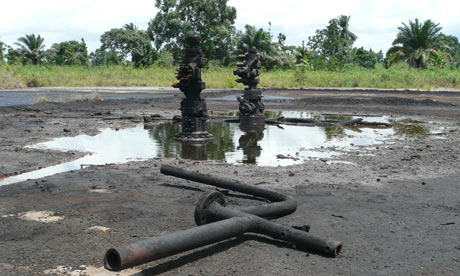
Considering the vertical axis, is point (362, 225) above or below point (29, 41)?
below

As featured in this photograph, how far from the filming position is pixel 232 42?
56.5m

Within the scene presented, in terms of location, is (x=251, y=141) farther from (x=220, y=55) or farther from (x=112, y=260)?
(x=220, y=55)

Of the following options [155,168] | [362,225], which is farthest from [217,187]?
[362,225]

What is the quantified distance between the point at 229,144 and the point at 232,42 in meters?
48.4

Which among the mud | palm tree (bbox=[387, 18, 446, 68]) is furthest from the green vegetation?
the mud

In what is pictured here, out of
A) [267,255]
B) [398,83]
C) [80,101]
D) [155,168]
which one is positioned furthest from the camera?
[398,83]

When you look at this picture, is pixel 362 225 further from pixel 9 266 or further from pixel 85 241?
pixel 9 266

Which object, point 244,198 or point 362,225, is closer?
point 362,225

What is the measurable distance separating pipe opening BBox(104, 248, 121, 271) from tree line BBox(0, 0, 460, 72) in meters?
44.5

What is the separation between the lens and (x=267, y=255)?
354 centimetres

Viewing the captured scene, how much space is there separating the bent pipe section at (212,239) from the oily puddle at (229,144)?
3.43 metres

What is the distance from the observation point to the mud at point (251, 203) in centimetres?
338

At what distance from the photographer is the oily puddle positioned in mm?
7738

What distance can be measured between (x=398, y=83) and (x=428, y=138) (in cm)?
2552
